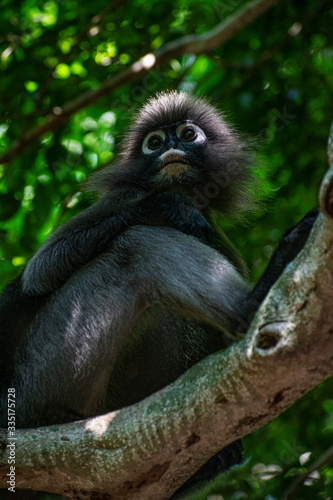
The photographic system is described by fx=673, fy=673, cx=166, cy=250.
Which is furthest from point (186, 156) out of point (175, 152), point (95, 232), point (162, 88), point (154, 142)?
point (162, 88)

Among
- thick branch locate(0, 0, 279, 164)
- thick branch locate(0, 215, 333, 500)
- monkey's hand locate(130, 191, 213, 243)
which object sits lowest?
thick branch locate(0, 215, 333, 500)

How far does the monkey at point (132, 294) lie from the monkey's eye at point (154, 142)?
0.02 meters

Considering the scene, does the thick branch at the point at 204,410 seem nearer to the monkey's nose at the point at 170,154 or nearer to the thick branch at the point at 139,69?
the monkey's nose at the point at 170,154

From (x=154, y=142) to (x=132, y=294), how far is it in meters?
1.90

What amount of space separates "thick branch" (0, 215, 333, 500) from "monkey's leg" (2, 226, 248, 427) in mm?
598

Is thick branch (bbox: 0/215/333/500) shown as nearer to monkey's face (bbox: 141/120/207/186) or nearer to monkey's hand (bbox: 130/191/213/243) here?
monkey's hand (bbox: 130/191/213/243)

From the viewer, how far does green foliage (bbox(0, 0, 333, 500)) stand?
6.46 meters

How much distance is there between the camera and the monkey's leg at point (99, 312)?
11.9 feet

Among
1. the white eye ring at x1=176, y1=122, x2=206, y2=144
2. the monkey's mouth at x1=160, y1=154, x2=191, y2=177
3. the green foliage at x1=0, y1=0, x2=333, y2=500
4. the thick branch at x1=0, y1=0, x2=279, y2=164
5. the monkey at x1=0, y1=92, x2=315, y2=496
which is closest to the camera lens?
the monkey at x1=0, y1=92, x2=315, y2=496

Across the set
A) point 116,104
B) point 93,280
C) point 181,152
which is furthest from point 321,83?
point 93,280

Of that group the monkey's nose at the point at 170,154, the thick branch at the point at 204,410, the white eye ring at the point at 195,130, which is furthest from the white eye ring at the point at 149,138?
the thick branch at the point at 204,410

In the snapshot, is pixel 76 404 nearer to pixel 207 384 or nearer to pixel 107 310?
pixel 107 310

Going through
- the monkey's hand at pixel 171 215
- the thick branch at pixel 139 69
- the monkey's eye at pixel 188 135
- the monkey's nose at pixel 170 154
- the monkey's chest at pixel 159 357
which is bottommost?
the monkey's chest at pixel 159 357

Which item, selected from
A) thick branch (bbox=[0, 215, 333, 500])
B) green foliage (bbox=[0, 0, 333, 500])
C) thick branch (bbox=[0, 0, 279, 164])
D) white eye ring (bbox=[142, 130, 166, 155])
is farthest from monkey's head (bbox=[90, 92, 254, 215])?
thick branch (bbox=[0, 215, 333, 500])
